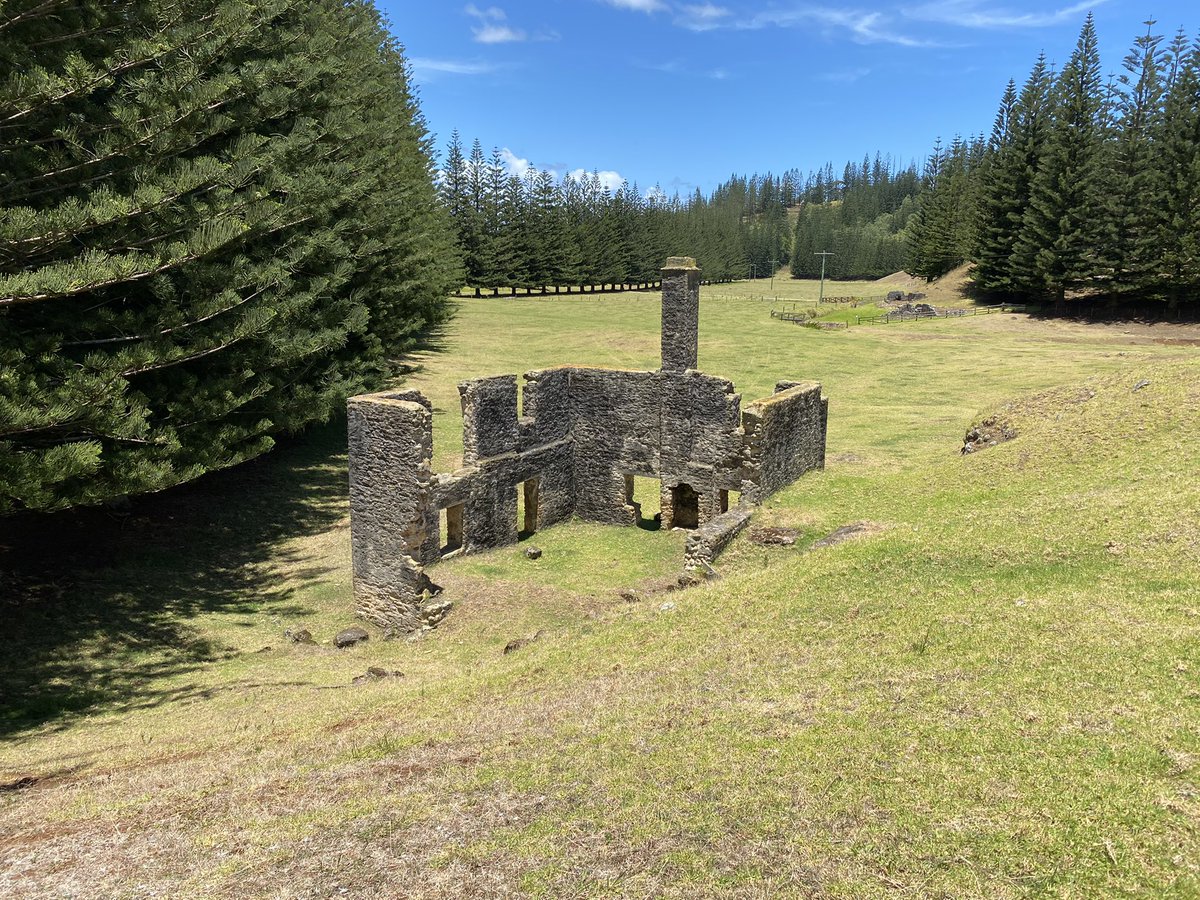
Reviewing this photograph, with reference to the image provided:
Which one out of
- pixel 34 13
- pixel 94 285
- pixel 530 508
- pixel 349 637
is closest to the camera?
pixel 34 13

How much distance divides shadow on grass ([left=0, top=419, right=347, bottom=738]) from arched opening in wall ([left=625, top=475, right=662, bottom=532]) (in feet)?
30.1

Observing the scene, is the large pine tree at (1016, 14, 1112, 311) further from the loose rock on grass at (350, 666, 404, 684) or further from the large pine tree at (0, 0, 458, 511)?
the loose rock on grass at (350, 666, 404, 684)

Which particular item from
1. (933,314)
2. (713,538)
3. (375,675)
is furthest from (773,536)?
(933,314)

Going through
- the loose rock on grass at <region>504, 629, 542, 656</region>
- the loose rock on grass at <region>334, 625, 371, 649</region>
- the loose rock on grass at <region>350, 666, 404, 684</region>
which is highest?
the loose rock on grass at <region>504, 629, 542, 656</region>

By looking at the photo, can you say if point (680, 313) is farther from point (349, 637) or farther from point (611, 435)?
point (349, 637)

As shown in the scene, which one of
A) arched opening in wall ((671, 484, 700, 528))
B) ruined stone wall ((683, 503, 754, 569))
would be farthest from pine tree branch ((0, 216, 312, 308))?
arched opening in wall ((671, 484, 700, 528))

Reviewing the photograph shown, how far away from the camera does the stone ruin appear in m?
17.4

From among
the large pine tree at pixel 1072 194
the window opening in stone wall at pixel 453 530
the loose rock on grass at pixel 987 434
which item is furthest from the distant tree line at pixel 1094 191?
the window opening in stone wall at pixel 453 530

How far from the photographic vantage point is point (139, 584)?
19031 millimetres

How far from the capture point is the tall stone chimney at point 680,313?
22516 millimetres

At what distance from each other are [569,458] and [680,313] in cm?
557

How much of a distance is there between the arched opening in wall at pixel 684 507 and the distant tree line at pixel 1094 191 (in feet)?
155

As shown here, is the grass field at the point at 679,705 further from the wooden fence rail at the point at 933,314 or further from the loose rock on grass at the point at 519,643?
the wooden fence rail at the point at 933,314

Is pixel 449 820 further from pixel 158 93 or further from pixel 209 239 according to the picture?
pixel 158 93
